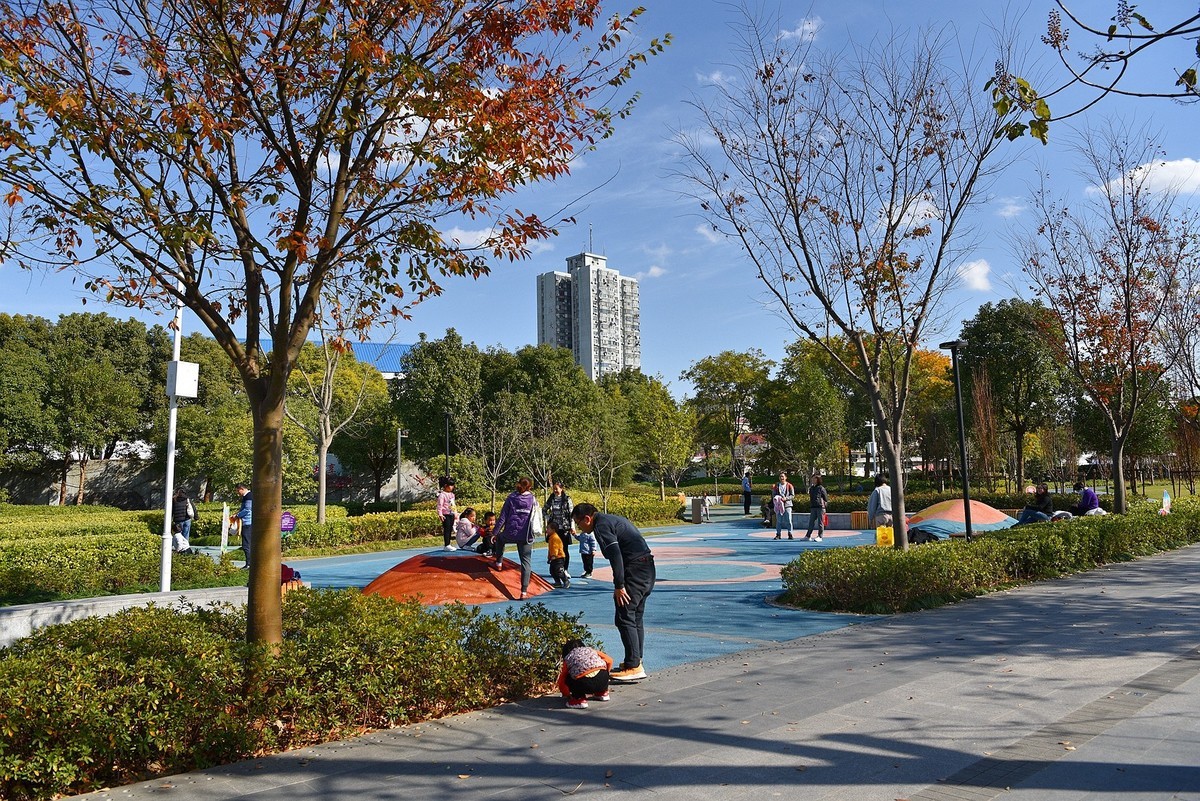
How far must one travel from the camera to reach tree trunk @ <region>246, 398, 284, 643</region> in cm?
580

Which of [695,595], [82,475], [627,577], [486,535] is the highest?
[82,475]

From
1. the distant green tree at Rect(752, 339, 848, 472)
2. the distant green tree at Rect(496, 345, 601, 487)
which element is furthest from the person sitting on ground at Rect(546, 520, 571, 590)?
A: the distant green tree at Rect(752, 339, 848, 472)

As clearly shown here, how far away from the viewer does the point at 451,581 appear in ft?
37.8

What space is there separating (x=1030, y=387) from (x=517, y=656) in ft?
126

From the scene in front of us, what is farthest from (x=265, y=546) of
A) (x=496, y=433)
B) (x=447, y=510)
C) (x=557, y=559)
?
(x=496, y=433)

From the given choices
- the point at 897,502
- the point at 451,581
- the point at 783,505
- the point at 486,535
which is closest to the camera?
the point at 451,581

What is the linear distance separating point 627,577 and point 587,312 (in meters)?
136

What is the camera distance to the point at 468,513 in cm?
1600

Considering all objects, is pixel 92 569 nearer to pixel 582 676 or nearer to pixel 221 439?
pixel 582 676

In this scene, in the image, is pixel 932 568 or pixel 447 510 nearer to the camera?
pixel 932 568

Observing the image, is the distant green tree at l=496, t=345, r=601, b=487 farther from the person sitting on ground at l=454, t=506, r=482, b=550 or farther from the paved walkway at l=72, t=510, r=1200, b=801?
the paved walkway at l=72, t=510, r=1200, b=801

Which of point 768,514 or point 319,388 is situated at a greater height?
point 319,388

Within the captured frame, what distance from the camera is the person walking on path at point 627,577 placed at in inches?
273

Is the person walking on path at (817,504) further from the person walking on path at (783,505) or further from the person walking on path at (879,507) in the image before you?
the person walking on path at (879,507)
